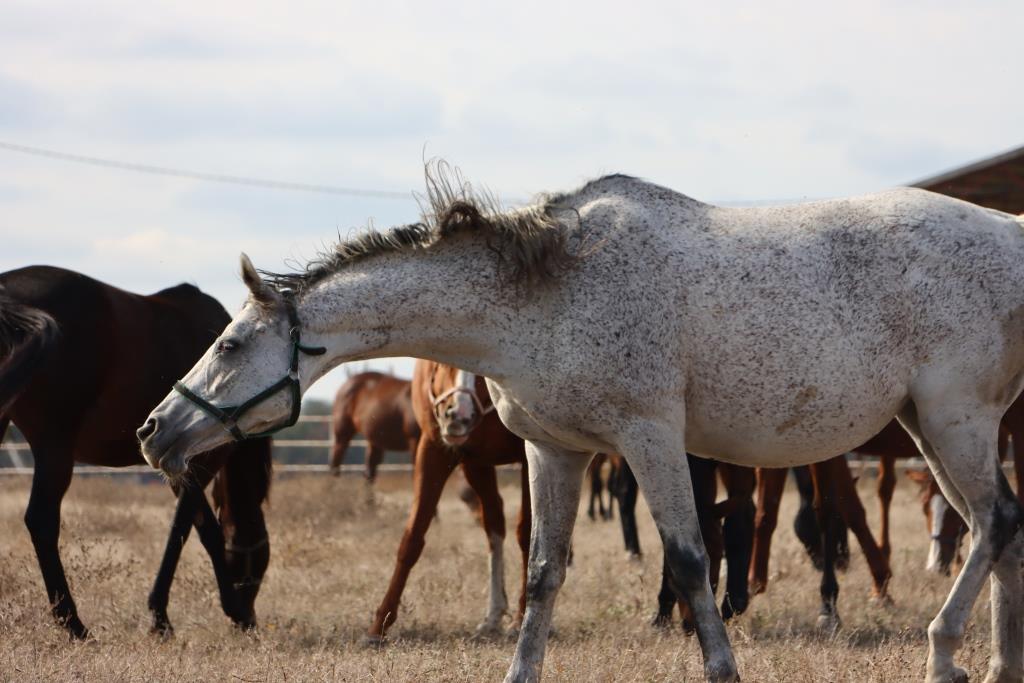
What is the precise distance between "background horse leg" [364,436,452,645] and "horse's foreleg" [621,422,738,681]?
2.95 meters

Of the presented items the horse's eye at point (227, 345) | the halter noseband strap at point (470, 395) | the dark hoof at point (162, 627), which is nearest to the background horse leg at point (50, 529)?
the dark hoof at point (162, 627)

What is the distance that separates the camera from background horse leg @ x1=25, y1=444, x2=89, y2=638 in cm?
727

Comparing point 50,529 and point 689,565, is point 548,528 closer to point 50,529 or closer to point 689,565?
point 689,565

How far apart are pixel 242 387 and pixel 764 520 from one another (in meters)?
5.00

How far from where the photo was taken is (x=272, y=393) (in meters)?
5.01

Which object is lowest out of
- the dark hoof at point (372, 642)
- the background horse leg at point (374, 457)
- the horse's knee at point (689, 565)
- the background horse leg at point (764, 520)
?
the background horse leg at point (374, 457)

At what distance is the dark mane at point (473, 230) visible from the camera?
17.1 ft

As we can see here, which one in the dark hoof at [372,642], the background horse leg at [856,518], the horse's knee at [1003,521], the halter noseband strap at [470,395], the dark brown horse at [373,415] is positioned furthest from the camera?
the dark brown horse at [373,415]

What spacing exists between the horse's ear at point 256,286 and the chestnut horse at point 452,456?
107 inches

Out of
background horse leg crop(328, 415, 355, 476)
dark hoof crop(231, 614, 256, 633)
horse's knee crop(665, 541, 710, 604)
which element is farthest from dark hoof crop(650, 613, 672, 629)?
background horse leg crop(328, 415, 355, 476)

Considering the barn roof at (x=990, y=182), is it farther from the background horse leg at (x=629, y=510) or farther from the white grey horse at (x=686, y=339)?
the white grey horse at (x=686, y=339)

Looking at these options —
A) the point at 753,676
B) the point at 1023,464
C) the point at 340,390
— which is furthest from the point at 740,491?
the point at 340,390

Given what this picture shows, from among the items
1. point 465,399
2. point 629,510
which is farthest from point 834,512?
point 629,510

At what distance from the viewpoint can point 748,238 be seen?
5352 millimetres
